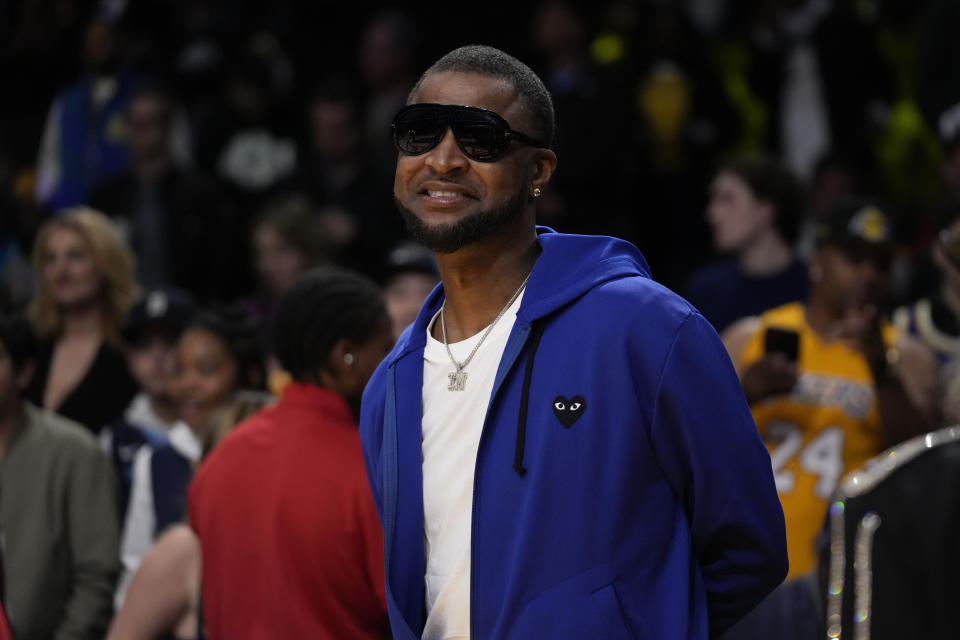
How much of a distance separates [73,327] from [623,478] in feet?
15.9

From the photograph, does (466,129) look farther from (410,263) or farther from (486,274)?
(410,263)

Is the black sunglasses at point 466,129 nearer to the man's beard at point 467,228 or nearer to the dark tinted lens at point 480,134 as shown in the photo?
the dark tinted lens at point 480,134

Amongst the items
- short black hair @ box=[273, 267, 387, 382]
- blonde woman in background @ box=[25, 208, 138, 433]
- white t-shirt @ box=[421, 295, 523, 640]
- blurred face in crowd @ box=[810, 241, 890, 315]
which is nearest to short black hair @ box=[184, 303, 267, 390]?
blonde woman in background @ box=[25, 208, 138, 433]

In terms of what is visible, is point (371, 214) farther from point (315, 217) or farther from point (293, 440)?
point (293, 440)

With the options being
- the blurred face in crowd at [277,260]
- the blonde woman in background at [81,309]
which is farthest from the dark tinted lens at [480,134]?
the blurred face in crowd at [277,260]

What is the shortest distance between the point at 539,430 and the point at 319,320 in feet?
4.71

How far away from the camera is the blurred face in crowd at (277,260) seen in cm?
811

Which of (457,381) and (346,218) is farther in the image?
(346,218)

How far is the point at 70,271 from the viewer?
22.9 feet

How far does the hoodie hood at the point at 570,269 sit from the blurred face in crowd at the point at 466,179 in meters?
0.13

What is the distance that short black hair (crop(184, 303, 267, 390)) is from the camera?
5.82 metres

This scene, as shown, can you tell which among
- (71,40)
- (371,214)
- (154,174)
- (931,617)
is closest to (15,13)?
(71,40)

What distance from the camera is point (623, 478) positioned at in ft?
8.99

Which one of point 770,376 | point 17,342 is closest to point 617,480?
point 770,376
